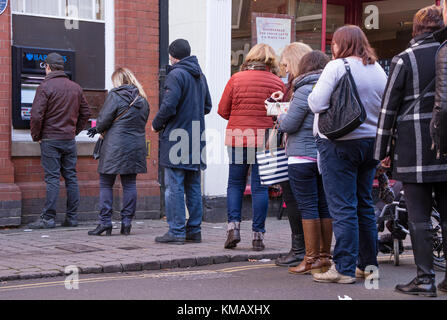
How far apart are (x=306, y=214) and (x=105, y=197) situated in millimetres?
3194

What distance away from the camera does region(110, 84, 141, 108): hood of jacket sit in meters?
8.63

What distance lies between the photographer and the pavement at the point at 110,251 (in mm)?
6518

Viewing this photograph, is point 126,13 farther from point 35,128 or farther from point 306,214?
point 306,214

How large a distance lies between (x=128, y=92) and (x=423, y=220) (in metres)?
4.32

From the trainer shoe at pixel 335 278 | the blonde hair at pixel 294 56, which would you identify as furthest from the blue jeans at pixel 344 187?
the blonde hair at pixel 294 56

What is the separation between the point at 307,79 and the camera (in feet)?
20.9

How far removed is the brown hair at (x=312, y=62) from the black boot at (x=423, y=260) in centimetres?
173

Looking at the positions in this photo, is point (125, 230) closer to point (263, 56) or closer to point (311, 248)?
point (263, 56)

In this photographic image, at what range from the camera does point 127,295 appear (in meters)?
5.30

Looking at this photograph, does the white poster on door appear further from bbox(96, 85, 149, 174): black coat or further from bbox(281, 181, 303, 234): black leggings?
bbox(281, 181, 303, 234): black leggings

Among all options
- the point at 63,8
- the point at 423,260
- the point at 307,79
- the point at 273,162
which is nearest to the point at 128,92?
the point at 63,8

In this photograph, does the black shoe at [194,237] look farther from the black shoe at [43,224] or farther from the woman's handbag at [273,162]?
the black shoe at [43,224]
